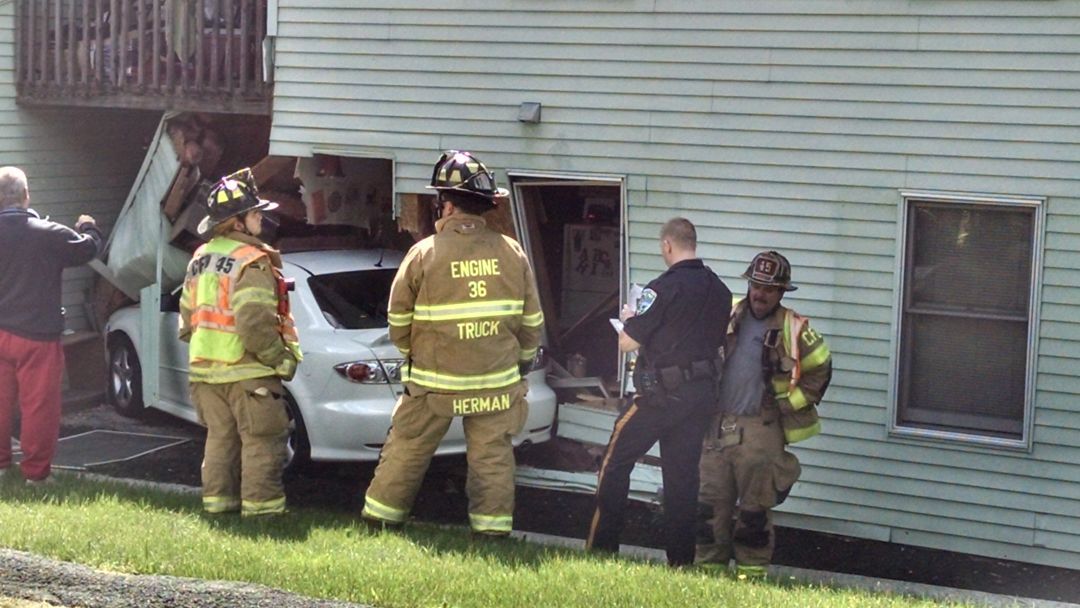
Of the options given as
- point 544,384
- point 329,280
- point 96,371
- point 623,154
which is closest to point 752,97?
point 623,154

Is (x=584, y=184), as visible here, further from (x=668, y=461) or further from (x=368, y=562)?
(x=368, y=562)

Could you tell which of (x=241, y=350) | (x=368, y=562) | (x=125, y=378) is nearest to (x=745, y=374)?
(x=368, y=562)

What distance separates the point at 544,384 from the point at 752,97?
7.77 ft

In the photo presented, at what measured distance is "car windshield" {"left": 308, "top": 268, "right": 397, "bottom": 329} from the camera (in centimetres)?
970

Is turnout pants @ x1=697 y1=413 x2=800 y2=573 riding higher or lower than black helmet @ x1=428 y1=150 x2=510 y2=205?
lower

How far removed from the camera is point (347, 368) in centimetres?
934

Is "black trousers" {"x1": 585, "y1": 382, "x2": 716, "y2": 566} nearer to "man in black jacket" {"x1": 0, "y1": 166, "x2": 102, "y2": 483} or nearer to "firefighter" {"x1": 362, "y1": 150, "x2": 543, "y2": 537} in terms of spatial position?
"firefighter" {"x1": 362, "y1": 150, "x2": 543, "y2": 537}

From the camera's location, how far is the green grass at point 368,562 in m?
5.78

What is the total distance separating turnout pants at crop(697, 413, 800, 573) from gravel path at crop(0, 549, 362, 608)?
2.31 m

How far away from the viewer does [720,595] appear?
590 cm

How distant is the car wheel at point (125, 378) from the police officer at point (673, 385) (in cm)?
543

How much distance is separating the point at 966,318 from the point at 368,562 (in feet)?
14.0

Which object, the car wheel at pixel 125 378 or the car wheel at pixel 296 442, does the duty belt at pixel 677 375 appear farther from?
the car wheel at pixel 125 378

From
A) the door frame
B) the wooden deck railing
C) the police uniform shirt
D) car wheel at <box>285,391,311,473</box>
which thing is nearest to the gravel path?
the police uniform shirt
